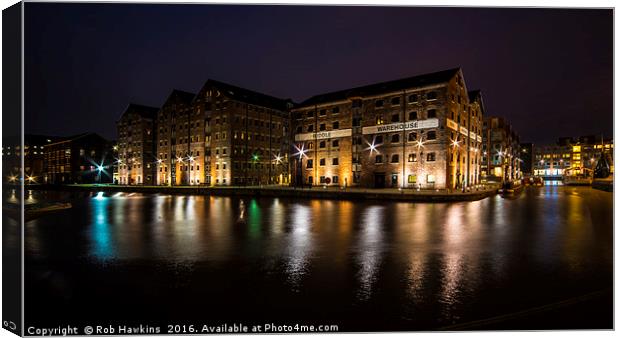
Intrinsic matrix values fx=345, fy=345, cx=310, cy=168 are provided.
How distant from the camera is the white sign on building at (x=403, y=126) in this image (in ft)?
145

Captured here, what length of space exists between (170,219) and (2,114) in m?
13.5

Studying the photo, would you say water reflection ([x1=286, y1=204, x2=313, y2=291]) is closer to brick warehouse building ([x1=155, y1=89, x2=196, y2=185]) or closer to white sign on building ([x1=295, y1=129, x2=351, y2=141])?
white sign on building ([x1=295, y1=129, x2=351, y2=141])

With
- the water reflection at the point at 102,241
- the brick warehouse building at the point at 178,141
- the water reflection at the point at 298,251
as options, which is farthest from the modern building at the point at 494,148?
the water reflection at the point at 102,241

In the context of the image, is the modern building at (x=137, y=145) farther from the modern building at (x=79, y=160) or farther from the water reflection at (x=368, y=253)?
the water reflection at (x=368, y=253)

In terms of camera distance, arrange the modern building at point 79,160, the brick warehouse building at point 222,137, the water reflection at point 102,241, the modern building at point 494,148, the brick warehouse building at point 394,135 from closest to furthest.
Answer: the water reflection at point 102,241
the brick warehouse building at point 394,135
the brick warehouse building at point 222,137
the modern building at point 494,148
the modern building at point 79,160

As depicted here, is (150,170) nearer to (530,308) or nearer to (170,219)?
(170,219)

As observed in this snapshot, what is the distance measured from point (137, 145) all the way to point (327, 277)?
287 ft

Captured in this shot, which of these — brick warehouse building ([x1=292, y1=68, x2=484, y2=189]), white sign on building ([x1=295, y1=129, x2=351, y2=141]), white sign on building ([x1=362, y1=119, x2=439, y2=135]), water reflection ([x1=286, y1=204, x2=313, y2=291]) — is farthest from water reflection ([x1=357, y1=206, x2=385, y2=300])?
white sign on building ([x1=295, y1=129, x2=351, y2=141])

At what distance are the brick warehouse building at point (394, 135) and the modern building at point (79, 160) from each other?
67.9 metres

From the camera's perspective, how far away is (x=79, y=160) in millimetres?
93000

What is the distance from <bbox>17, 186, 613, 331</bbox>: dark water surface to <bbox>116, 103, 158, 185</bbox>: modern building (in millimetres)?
72563

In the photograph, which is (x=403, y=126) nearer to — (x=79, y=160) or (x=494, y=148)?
(x=494, y=148)

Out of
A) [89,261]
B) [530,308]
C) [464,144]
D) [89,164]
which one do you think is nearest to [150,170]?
[89,164]

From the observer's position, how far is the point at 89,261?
33.2 ft
